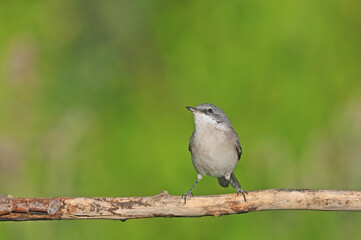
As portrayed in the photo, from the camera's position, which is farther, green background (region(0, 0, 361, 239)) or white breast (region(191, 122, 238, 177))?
green background (region(0, 0, 361, 239))

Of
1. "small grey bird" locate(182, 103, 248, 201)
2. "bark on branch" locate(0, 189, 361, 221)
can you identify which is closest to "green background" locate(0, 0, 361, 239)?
"small grey bird" locate(182, 103, 248, 201)

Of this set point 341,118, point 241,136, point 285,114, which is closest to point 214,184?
point 241,136

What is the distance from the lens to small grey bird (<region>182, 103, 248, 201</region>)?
442 centimetres

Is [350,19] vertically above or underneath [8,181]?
above

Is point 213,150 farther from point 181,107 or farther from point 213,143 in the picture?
point 181,107

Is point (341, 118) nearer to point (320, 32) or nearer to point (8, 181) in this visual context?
point (320, 32)

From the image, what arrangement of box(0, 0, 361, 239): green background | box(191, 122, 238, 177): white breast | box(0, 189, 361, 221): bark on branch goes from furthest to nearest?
1. box(0, 0, 361, 239): green background
2. box(191, 122, 238, 177): white breast
3. box(0, 189, 361, 221): bark on branch

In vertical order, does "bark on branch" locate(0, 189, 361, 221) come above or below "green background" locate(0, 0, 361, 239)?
below

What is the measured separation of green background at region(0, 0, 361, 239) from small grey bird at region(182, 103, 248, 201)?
0.75 metres

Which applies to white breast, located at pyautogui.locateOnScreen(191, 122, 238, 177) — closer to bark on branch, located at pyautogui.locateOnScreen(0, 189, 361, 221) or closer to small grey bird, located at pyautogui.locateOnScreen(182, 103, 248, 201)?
small grey bird, located at pyautogui.locateOnScreen(182, 103, 248, 201)

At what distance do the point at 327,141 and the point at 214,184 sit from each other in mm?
1137

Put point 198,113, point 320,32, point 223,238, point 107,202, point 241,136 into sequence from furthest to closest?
point 320,32, point 241,136, point 223,238, point 198,113, point 107,202

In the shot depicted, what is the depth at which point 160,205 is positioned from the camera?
11.5 ft

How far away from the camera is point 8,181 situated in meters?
5.28
